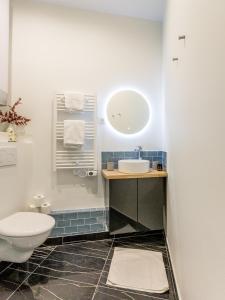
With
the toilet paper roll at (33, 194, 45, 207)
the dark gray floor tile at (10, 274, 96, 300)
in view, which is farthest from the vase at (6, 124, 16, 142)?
the dark gray floor tile at (10, 274, 96, 300)

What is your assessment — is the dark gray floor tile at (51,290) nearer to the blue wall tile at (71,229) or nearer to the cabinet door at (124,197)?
the blue wall tile at (71,229)

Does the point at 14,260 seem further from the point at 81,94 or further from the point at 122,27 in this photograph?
the point at 122,27

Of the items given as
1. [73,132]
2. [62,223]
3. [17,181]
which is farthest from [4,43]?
[62,223]

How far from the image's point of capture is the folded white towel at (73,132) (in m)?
2.28

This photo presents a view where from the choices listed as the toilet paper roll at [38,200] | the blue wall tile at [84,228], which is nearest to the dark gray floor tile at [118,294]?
the blue wall tile at [84,228]

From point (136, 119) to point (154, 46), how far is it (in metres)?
0.98

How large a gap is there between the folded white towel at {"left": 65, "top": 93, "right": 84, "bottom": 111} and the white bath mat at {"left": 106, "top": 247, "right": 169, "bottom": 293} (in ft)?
5.28

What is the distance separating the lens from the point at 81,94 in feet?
7.62

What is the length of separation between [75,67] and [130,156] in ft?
4.13

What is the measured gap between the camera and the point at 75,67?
7.94ft

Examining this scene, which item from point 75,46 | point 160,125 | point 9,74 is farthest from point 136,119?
point 9,74

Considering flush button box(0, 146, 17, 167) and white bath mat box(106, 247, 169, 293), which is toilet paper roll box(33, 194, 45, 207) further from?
white bath mat box(106, 247, 169, 293)

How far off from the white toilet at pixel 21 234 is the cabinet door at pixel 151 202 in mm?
1038

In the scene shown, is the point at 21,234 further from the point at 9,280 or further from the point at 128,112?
the point at 128,112
